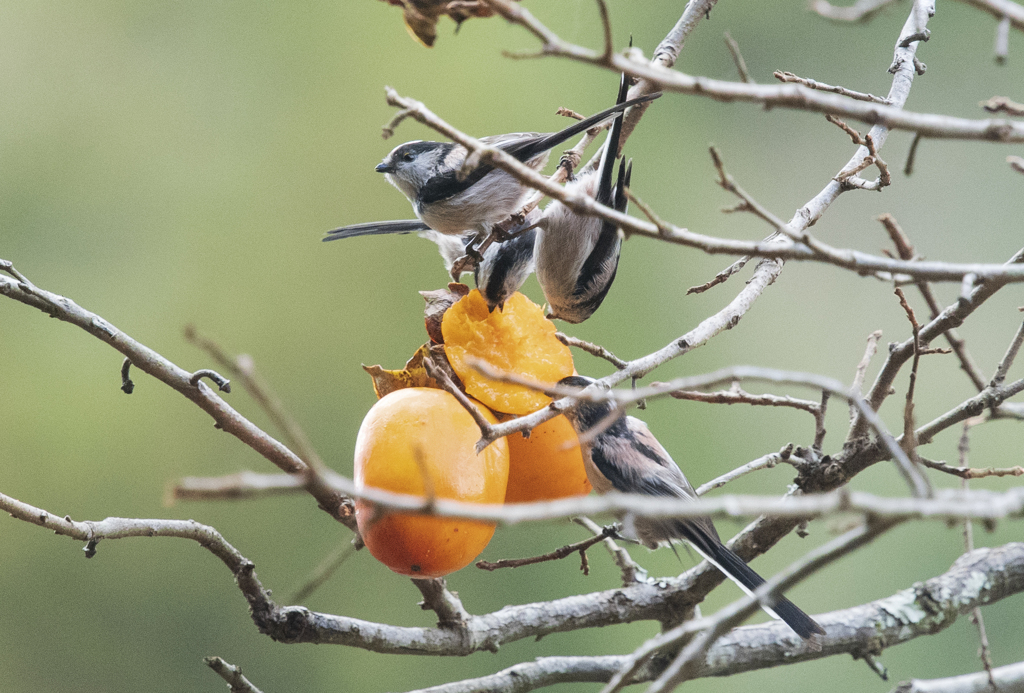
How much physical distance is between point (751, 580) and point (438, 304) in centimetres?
52

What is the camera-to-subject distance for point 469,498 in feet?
2.31

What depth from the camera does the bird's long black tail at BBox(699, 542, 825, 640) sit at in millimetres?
1001

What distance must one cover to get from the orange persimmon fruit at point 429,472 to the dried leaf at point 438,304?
0.11 metres

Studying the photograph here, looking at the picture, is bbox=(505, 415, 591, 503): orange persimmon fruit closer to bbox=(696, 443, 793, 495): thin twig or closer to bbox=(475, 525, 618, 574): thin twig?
bbox=(475, 525, 618, 574): thin twig

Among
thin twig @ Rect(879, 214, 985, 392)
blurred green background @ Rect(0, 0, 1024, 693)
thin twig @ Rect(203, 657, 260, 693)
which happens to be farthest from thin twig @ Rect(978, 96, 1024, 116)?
blurred green background @ Rect(0, 0, 1024, 693)

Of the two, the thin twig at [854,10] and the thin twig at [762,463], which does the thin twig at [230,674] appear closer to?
the thin twig at [762,463]

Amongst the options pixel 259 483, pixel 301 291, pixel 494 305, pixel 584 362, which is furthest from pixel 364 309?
pixel 259 483

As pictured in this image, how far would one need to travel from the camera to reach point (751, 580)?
3.32 ft

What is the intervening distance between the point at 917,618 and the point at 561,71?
6.51 ft

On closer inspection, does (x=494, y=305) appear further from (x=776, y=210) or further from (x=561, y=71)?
(x=561, y=71)

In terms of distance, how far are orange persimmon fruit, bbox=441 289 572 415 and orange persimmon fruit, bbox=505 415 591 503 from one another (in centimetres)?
4

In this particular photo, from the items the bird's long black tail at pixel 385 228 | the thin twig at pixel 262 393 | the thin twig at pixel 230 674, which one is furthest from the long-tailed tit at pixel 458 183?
the thin twig at pixel 262 393

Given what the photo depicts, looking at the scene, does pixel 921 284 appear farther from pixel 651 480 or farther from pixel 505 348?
pixel 651 480

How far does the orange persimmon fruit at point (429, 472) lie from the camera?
0.70m
